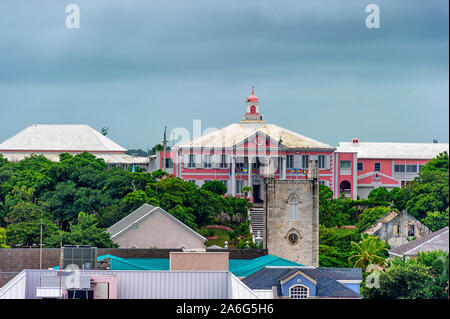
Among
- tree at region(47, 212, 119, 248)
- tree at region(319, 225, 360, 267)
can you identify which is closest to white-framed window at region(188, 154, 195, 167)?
tree at region(319, 225, 360, 267)

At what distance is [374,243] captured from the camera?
68000 mm

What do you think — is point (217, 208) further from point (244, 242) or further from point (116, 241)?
point (116, 241)

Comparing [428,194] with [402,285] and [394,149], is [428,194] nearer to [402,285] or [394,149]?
[402,285]

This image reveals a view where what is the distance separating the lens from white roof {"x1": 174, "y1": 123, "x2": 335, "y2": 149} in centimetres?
9912

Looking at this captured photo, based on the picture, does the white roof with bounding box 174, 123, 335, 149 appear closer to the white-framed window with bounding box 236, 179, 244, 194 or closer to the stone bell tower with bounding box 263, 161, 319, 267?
the white-framed window with bounding box 236, 179, 244, 194

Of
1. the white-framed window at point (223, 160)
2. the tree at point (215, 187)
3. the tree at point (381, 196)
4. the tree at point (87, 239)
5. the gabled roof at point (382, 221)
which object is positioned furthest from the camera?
the white-framed window at point (223, 160)

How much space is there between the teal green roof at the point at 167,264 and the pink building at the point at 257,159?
39.8 m

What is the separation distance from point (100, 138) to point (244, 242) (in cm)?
7478

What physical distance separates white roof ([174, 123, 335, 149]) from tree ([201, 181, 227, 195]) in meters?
7.90

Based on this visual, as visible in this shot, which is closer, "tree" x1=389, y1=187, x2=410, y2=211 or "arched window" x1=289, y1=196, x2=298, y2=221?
"arched window" x1=289, y1=196, x2=298, y2=221

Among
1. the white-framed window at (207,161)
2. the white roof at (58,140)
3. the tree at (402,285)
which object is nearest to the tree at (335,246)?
the tree at (402,285)

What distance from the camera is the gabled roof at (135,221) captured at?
62.9m

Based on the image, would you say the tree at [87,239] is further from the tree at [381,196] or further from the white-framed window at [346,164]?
the white-framed window at [346,164]
